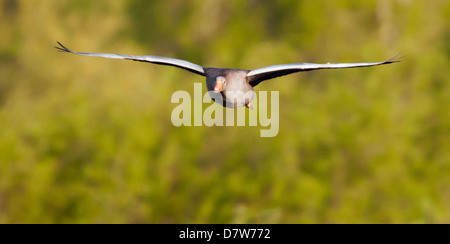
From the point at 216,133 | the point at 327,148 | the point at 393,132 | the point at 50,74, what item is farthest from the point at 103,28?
the point at 393,132

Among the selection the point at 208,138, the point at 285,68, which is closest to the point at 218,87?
the point at 285,68

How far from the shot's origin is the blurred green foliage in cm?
2816

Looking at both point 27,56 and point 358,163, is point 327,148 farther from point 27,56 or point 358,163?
point 27,56

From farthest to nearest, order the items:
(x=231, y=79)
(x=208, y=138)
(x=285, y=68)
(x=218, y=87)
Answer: (x=208, y=138)
(x=231, y=79)
(x=218, y=87)
(x=285, y=68)

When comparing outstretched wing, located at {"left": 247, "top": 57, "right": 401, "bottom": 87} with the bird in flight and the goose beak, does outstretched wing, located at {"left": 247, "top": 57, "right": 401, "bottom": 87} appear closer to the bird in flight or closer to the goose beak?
the bird in flight

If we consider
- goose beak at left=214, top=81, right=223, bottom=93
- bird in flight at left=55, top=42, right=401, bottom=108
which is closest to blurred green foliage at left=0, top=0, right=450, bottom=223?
bird in flight at left=55, top=42, right=401, bottom=108

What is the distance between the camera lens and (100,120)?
29.5 m

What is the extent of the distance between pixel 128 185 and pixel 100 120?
2615 millimetres

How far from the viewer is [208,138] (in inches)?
1174

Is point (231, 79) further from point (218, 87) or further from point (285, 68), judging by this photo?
point (285, 68)

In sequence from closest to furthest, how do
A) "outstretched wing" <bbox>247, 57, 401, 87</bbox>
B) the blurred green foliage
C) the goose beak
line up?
"outstretched wing" <bbox>247, 57, 401, 87</bbox> → the goose beak → the blurred green foliage

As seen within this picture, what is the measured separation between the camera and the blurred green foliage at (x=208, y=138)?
28.2 meters

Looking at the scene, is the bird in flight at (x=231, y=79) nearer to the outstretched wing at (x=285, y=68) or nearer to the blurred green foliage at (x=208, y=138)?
the outstretched wing at (x=285, y=68)
